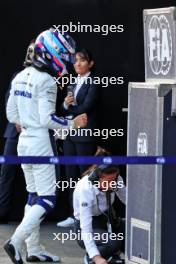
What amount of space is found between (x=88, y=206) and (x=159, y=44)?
1.29 m

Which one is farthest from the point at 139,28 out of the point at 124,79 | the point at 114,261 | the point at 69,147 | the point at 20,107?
the point at 114,261

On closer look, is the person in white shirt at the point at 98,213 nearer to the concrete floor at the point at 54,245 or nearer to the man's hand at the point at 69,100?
the concrete floor at the point at 54,245

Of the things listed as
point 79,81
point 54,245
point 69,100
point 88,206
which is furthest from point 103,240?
point 79,81

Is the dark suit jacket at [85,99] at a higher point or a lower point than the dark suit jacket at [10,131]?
higher

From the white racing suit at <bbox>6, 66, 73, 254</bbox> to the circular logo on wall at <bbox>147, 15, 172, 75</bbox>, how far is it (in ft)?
3.23

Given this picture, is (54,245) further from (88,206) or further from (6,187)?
(88,206)

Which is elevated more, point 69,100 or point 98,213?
point 69,100

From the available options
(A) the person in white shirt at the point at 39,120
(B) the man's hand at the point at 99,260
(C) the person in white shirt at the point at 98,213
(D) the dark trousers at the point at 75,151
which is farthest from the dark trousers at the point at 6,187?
(B) the man's hand at the point at 99,260

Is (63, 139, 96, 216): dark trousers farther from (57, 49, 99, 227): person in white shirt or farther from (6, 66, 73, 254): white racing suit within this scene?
(6, 66, 73, 254): white racing suit

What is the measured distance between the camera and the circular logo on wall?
709 cm

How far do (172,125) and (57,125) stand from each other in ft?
3.98

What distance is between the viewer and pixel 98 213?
7.92m

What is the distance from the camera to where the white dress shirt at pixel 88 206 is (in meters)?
7.45

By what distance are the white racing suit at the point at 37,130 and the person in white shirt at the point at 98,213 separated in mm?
319
